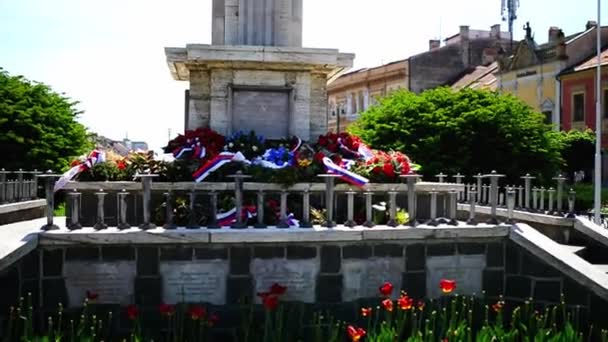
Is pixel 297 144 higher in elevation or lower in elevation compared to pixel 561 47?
lower

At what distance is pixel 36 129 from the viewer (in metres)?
21.1

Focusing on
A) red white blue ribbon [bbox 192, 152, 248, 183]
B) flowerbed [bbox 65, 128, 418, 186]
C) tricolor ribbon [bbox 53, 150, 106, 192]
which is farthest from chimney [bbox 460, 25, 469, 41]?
tricolor ribbon [bbox 53, 150, 106, 192]

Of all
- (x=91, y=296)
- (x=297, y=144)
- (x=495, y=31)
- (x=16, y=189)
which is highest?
(x=495, y=31)

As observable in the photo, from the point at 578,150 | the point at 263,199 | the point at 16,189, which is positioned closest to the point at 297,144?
the point at 263,199

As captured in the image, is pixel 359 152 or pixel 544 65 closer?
pixel 359 152

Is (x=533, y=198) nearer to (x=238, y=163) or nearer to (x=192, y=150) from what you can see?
(x=238, y=163)

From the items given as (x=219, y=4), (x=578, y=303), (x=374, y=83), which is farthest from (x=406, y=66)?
(x=578, y=303)

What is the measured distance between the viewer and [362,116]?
78.6 feet

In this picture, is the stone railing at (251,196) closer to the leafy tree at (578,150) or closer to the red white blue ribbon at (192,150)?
the red white blue ribbon at (192,150)

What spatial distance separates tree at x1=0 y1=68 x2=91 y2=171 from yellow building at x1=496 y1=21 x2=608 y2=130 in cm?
2497

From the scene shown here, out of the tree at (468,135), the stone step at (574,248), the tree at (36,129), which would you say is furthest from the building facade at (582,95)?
the stone step at (574,248)

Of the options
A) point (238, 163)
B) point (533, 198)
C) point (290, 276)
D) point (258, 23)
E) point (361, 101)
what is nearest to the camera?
point (290, 276)

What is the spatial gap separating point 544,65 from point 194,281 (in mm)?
36632

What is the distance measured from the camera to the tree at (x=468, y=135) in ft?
66.9
